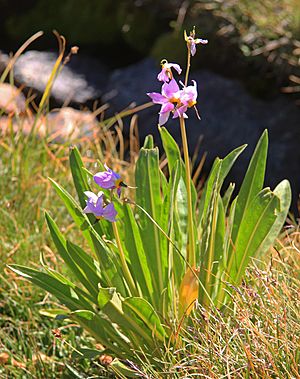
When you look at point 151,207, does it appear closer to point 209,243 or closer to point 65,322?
point 209,243

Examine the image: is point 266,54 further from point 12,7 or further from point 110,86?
point 12,7

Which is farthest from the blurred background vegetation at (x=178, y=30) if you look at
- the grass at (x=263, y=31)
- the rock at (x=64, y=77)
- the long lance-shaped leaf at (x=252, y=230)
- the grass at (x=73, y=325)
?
the long lance-shaped leaf at (x=252, y=230)

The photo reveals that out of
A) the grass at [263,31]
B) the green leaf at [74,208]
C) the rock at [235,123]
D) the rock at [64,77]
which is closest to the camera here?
the green leaf at [74,208]

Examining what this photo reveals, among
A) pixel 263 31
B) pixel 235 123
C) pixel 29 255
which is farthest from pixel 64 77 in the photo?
pixel 29 255

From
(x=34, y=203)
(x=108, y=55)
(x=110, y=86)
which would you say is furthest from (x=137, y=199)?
(x=108, y=55)

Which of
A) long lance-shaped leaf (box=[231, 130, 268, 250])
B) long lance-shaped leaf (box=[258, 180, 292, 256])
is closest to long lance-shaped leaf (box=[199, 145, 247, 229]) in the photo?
long lance-shaped leaf (box=[231, 130, 268, 250])

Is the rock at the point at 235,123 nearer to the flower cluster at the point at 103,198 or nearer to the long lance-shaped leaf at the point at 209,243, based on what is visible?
the long lance-shaped leaf at the point at 209,243

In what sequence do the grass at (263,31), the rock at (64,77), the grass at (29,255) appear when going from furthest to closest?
the rock at (64,77) → the grass at (263,31) → the grass at (29,255)
